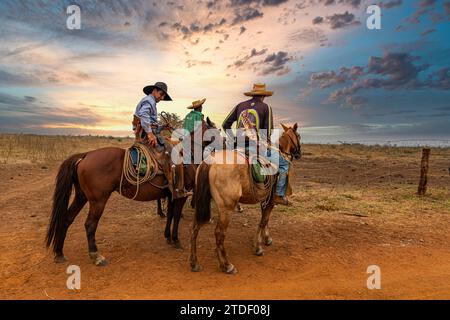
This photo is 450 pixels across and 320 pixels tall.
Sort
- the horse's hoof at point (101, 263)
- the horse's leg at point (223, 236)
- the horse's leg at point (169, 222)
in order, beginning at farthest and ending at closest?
the horse's leg at point (169, 222)
the horse's hoof at point (101, 263)
the horse's leg at point (223, 236)

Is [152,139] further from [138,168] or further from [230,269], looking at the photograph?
[230,269]

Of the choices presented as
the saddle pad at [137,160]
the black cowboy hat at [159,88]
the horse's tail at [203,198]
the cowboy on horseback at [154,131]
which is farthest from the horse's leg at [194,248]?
the black cowboy hat at [159,88]

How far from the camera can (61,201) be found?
5855 millimetres

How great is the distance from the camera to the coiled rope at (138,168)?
5980 mm

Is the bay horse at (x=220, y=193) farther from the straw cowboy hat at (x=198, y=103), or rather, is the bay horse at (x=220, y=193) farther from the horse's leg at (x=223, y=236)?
the straw cowboy hat at (x=198, y=103)

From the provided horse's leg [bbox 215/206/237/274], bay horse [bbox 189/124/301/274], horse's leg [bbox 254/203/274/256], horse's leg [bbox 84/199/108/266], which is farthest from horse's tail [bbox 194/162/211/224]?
horse's leg [bbox 84/199/108/266]

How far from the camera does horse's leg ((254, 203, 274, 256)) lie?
6.37m

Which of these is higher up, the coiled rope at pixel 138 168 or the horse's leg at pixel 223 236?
the coiled rope at pixel 138 168

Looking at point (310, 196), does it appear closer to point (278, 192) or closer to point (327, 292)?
point (278, 192)

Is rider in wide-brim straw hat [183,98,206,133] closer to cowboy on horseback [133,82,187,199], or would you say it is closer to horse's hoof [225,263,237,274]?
cowboy on horseback [133,82,187,199]

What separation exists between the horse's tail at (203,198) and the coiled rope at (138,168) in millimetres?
Answer: 1214
